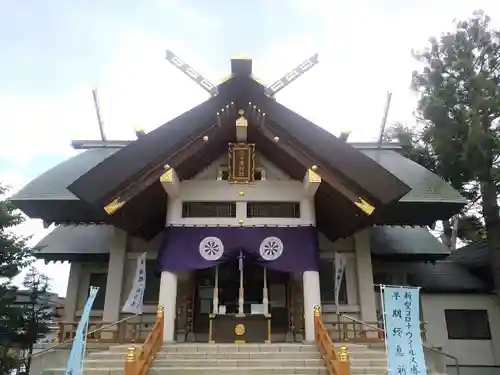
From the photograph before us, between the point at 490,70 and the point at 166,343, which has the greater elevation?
the point at 490,70

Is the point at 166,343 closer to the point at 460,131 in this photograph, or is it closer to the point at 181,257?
the point at 181,257

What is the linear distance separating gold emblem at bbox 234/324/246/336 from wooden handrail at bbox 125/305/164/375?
1.79m

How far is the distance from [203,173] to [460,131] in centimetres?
885

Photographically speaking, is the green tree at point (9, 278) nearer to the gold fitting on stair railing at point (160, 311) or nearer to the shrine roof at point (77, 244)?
the shrine roof at point (77, 244)

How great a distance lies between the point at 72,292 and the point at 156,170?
5799mm

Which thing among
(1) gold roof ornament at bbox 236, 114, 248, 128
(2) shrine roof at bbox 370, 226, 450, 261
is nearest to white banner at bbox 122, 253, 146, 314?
(1) gold roof ornament at bbox 236, 114, 248, 128

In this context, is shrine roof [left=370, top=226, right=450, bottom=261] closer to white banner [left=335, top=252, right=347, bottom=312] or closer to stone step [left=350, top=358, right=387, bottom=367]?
white banner [left=335, top=252, right=347, bottom=312]

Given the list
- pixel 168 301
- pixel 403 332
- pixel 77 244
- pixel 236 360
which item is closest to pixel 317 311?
pixel 236 360

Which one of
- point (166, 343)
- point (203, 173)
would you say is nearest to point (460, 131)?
point (203, 173)

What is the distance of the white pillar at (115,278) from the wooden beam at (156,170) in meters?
2.76

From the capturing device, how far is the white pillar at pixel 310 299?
33.2ft

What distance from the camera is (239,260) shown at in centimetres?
1084

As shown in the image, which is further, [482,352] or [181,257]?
[482,352]

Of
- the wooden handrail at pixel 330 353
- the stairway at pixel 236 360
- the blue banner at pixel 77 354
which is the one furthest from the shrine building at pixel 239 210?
the blue banner at pixel 77 354
